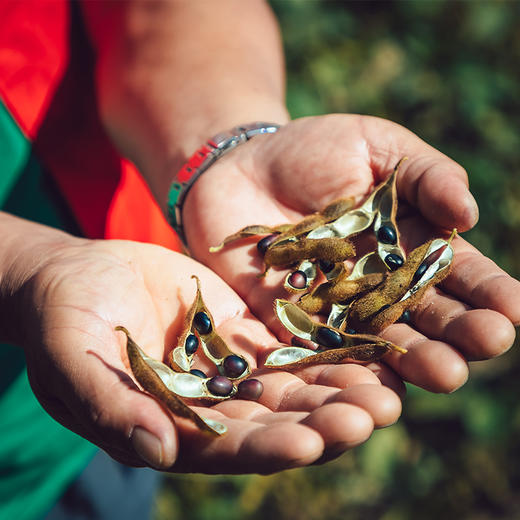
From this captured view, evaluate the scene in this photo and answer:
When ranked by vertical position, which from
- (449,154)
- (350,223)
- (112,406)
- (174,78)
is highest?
(174,78)

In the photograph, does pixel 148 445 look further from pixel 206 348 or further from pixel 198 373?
pixel 206 348

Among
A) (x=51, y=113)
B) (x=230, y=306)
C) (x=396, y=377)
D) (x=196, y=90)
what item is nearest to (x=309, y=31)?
(x=196, y=90)

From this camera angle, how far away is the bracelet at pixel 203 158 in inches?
136

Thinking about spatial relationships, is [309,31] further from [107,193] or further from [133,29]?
[107,193]

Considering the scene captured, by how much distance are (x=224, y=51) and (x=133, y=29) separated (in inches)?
25.0

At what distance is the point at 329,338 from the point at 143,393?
915 mm

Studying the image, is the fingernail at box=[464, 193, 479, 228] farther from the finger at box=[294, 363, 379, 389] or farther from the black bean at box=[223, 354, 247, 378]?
the black bean at box=[223, 354, 247, 378]

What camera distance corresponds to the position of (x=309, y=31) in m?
5.23

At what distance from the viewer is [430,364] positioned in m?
2.21

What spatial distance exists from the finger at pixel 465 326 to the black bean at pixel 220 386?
863 millimetres

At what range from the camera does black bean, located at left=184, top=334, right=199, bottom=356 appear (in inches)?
98.3

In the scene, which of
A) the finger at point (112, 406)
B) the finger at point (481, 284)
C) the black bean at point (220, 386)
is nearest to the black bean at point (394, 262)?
the finger at point (481, 284)

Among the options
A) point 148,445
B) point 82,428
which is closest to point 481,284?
point 148,445

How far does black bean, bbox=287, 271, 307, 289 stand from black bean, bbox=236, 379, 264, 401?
664 mm
